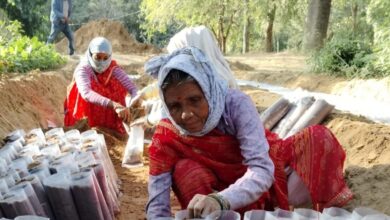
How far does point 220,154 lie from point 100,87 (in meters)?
3.35

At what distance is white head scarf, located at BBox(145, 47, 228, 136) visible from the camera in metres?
1.93

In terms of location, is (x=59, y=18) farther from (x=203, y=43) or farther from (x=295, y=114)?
(x=203, y=43)

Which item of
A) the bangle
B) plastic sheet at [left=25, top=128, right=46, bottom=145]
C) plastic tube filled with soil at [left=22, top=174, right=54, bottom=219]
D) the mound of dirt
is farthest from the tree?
the bangle

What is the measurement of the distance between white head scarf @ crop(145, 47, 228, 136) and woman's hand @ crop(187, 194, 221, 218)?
0.43 m

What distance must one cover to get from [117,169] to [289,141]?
8.64ft

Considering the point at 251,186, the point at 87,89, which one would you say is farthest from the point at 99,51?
the point at 251,186

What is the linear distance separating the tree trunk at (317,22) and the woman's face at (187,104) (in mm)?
10761

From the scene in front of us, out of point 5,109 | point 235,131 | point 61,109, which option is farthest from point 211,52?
point 61,109

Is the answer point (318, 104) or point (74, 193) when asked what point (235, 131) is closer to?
point (74, 193)

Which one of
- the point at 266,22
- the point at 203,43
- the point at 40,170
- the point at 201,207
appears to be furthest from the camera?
the point at 266,22

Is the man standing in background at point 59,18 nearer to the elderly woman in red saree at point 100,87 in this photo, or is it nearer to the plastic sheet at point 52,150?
the elderly woman in red saree at point 100,87

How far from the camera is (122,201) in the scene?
3.71 meters

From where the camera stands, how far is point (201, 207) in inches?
69.6

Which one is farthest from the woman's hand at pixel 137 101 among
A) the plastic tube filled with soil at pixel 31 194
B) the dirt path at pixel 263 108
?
the plastic tube filled with soil at pixel 31 194
